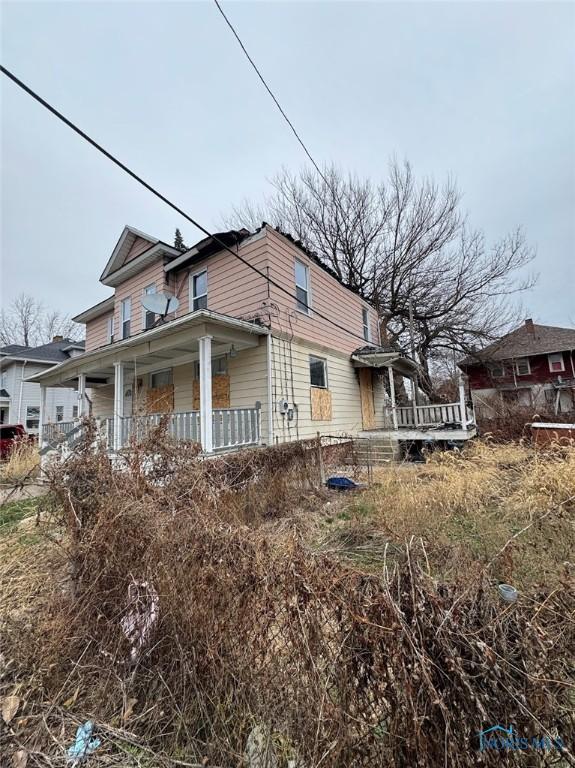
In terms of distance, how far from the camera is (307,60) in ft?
20.3

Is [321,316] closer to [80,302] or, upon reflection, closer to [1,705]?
[1,705]

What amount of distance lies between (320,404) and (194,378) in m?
4.01

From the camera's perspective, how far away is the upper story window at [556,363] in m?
23.6

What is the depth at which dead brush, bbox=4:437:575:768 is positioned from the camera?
1.28 metres

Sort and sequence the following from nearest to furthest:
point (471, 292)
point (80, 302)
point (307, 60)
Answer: point (307, 60) → point (471, 292) → point (80, 302)

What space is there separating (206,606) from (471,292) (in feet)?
66.2

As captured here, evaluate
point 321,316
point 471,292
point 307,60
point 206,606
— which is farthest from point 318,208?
point 206,606

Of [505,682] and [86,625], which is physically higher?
[505,682]

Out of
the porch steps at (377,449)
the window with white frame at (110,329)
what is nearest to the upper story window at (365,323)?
the porch steps at (377,449)

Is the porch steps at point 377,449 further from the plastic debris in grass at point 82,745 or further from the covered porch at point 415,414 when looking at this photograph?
the plastic debris in grass at point 82,745

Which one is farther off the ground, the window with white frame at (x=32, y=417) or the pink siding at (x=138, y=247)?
the pink siding at (x=138, y=247)

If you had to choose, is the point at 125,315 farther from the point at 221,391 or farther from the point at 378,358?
the point at 378,358

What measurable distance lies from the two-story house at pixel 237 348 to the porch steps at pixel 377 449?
3.12 ft

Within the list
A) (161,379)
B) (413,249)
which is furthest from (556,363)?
(161,379)
